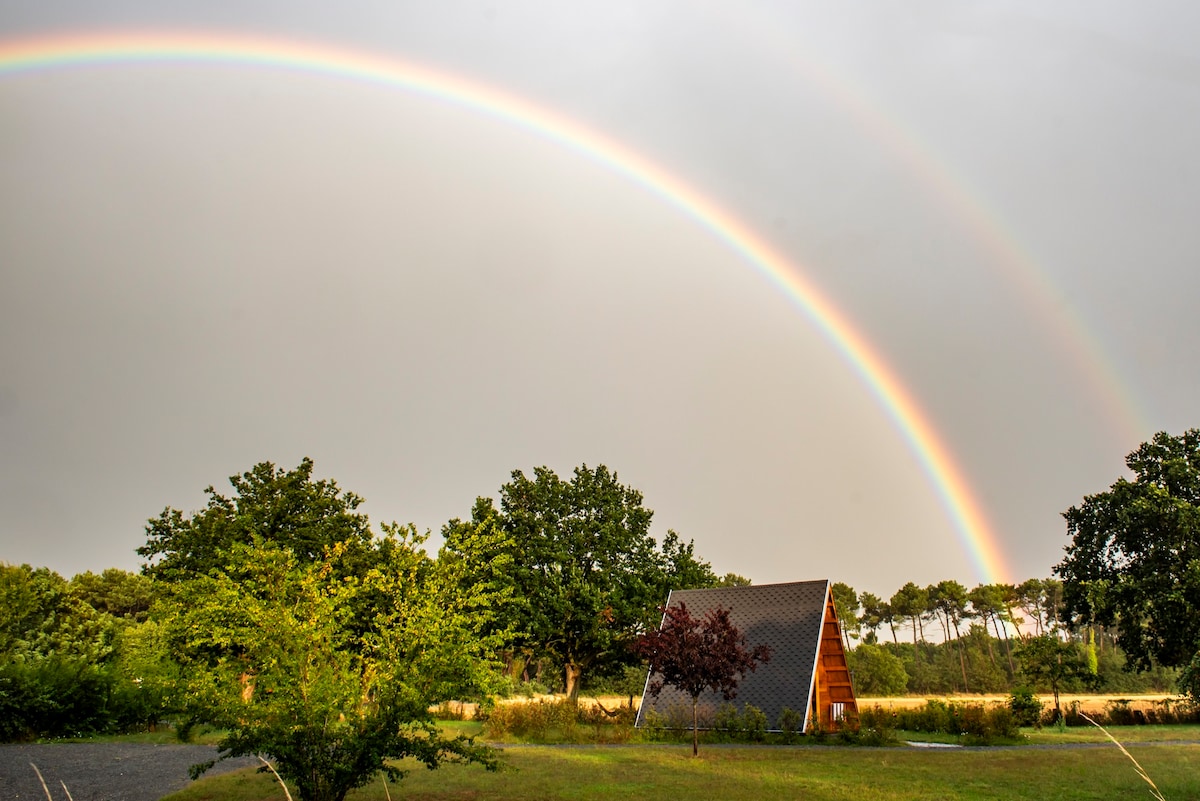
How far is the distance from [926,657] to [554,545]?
74.3m

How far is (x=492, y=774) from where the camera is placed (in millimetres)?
16125

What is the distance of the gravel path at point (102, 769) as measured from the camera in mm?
13062

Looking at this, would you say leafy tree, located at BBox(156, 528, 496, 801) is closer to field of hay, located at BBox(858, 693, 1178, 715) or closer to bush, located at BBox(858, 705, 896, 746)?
bush, located at BBox(858, 705, 896, 746)

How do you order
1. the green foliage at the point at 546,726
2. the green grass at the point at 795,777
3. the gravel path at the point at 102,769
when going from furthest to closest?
1. the green foliage at the point at 546,726
2. the gravel path at the point at 102,769
3. the green grass at the point at 795,777

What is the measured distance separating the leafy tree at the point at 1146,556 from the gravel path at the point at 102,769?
110 ft

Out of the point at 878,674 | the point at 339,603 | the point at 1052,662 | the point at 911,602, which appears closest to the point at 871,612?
the point at 911,602

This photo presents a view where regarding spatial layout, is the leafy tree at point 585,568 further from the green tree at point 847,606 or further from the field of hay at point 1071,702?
the green tree at point 847,606

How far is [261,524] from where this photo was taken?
3067 cm

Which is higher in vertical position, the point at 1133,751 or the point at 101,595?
the point at 101,595

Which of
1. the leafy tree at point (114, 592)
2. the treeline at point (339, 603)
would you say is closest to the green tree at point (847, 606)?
the treeline at point (339, 603)

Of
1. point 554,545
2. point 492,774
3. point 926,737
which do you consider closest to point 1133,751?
point 926,737

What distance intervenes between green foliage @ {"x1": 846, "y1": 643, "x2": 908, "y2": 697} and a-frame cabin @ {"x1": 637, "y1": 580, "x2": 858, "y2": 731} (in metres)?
29.3

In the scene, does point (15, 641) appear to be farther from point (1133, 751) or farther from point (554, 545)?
point (1133, 751)

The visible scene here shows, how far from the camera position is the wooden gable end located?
26.7 m
